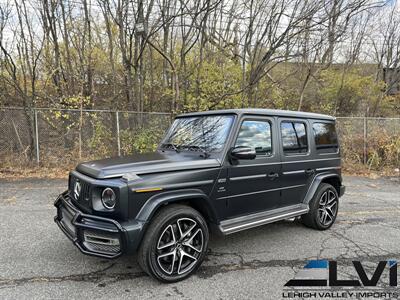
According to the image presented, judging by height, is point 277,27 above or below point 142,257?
above

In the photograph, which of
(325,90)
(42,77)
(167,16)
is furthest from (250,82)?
(42,77)

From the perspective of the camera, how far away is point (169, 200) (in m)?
3.04

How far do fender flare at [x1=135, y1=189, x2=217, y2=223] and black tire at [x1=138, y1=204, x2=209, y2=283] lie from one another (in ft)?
0.43

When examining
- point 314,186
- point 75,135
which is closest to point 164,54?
point 75,135

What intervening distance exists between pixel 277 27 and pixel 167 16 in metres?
4.46

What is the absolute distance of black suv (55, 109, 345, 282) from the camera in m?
A: 2.88

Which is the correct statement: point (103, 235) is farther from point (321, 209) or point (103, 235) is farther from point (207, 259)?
point (321, 209)

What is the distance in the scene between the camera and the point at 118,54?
41.0 feet

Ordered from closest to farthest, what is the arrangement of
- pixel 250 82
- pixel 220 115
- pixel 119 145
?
pixel 220 115 → pixel 119 145 → pixel 250 82

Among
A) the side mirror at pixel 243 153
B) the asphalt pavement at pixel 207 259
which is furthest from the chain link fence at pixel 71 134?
the side mirror at pixel 243 153

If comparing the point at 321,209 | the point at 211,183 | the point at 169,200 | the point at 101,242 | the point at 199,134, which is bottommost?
the point at 321,209

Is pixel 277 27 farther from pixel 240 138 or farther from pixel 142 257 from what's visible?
pixel 142 257

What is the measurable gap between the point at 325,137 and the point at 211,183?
2.71m

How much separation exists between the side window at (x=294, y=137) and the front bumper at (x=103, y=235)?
2544 mm
